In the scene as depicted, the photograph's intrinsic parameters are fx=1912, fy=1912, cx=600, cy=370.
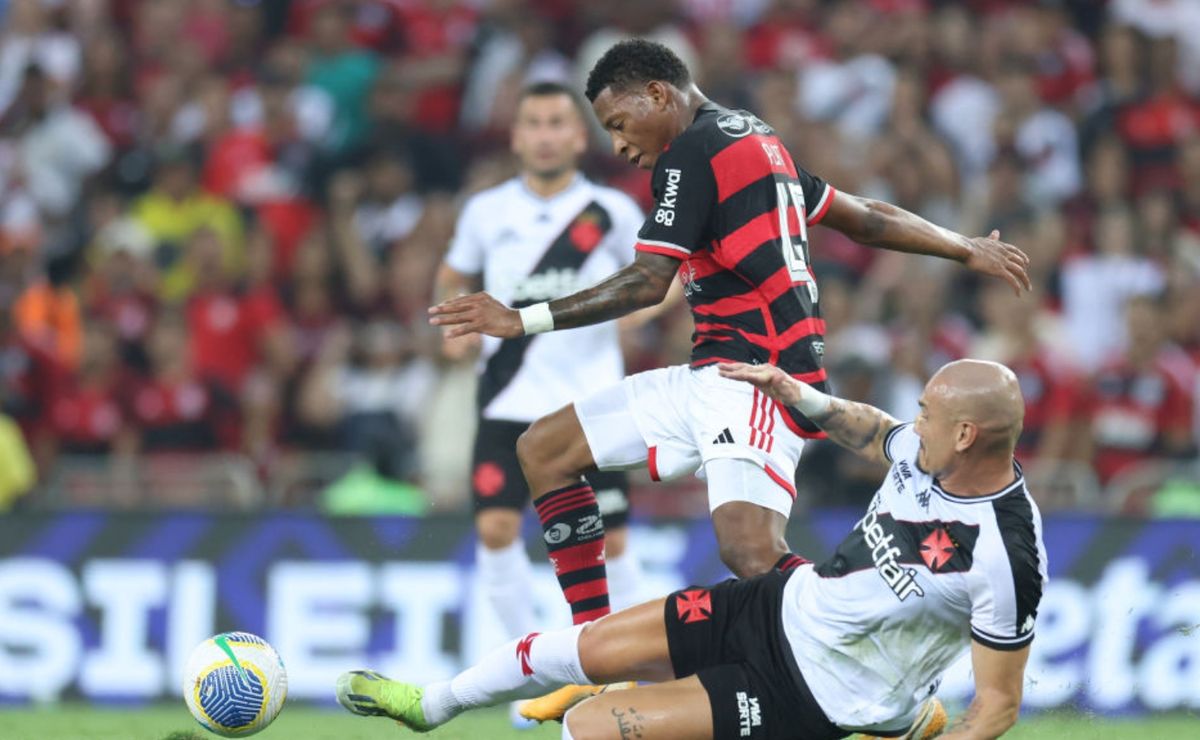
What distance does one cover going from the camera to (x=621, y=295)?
705cm

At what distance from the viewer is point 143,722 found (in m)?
9.69

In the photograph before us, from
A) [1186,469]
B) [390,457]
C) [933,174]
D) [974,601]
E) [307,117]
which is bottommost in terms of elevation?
[974,601]

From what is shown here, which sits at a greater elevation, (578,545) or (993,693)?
(578,545)

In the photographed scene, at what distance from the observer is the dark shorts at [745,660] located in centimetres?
646

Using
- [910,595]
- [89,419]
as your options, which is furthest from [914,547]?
[89,419]

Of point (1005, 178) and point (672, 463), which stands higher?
point (1005, 178)

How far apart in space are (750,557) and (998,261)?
64.3 inches

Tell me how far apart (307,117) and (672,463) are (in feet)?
29.7

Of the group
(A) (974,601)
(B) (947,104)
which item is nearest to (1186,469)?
(B) (947,104)

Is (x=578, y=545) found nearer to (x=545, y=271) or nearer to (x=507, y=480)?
(x=507, y=480)

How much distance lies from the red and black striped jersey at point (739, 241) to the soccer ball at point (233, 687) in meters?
2.05

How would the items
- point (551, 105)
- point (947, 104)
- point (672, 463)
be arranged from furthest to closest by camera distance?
point (947, 104), point (551, 105), point (672, 463)

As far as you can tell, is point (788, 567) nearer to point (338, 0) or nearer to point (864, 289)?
point (864, 289)

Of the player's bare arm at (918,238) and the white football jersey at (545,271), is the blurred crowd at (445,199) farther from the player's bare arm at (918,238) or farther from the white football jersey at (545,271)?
the player's bare arm at (918,238)
